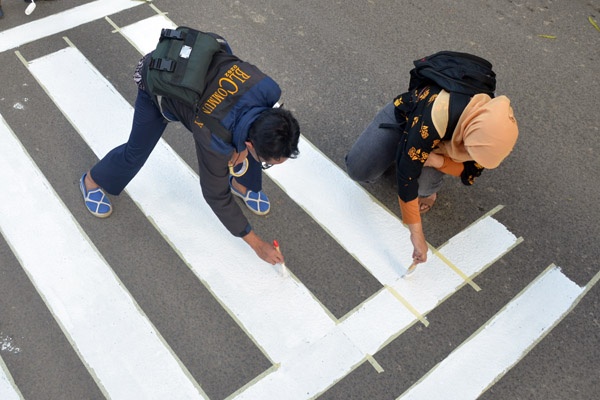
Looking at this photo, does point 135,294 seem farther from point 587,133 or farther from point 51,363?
point 587,133

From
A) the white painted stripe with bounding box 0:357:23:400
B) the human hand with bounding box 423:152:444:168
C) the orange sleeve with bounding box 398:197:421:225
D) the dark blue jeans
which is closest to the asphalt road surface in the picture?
the white painted stripe with bounding box 0:357:23:400

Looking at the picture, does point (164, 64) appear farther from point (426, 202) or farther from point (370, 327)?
point (426, 202)

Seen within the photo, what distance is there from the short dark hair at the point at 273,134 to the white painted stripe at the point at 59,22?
123 inches

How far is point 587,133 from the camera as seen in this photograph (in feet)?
13.0

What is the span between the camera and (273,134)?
2.06 metres

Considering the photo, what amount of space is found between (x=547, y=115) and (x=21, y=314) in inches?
153

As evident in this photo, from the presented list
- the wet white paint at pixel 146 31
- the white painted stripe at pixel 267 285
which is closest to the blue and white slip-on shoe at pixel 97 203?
the white painted stripe at pixel 267 285

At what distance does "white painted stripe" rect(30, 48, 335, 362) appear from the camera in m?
2.89

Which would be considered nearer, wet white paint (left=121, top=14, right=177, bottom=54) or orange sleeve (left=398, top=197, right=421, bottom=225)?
orange sleeve (left=398, top=197, right=421, bottom=225)

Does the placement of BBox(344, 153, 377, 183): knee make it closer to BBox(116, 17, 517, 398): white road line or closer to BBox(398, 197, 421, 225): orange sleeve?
BBox(116, 17, 517, 398): white road line

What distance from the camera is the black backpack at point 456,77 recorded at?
259 cm

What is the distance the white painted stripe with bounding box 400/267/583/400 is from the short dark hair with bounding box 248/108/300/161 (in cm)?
147

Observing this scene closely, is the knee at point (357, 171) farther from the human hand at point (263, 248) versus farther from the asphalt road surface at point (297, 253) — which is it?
the human hand at point (263, 248)

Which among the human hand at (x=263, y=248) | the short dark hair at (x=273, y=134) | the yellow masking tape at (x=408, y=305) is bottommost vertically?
the yellow masking tape at (x=408, y=305)
